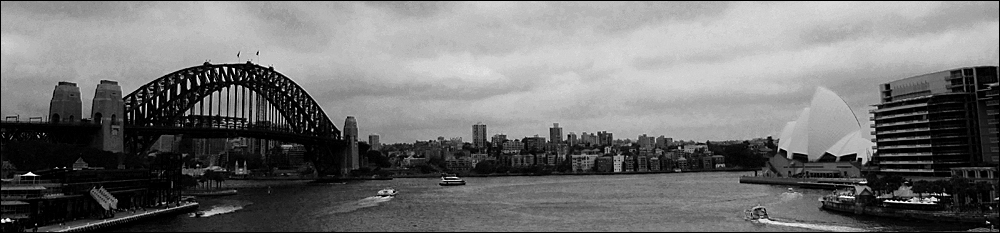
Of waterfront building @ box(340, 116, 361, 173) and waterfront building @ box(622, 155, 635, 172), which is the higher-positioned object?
waterfront building @ box(340, 116, 361, 173)

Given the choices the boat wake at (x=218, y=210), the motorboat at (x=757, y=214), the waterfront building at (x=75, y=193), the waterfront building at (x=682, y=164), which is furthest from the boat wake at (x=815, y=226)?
the waterfront building at (x=682, y=164)

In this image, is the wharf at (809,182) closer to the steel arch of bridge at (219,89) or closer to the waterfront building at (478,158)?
the steel arch of bridge at (219,89)

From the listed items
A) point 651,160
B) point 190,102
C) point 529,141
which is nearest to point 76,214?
point 190,102

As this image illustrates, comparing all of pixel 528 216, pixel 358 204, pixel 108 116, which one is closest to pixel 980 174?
pixel 528 216

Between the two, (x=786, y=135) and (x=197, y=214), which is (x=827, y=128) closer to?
(x=786, y=135)

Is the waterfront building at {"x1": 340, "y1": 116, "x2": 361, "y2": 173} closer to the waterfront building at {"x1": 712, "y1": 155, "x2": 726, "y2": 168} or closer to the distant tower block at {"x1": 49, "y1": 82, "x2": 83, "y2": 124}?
the distant tower block at {"x1": 49, "y1": 82, "x2": 83, "y2": 124}

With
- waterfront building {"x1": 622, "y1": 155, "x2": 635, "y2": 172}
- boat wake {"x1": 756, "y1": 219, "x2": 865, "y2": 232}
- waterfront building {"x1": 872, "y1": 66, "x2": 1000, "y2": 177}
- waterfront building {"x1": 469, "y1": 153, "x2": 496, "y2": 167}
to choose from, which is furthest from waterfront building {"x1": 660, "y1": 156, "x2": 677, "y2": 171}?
boat wake {"x1": 756, "y1": 219, "x2": 865, "y2": 232}
